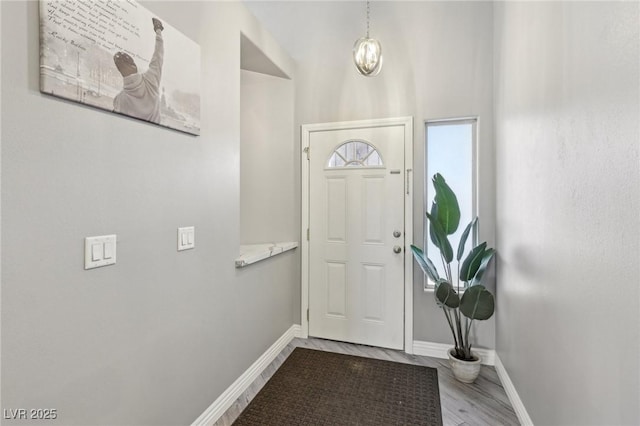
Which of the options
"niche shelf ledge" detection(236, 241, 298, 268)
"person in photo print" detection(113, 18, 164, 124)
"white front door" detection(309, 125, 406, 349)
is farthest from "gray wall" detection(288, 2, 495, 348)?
"person in photo print" detection(113, 18, 164, 124)

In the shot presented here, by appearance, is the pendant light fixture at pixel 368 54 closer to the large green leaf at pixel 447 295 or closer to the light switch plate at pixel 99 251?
the large green leaf at pixel 447 295

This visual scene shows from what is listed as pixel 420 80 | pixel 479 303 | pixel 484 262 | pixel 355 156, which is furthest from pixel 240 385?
pixel 420 80

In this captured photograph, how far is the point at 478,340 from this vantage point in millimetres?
2605

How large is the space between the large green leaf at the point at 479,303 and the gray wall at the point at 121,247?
1.60 m

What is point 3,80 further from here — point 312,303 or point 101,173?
point 312,303

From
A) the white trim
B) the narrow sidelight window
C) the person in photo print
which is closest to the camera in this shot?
the person in photo print

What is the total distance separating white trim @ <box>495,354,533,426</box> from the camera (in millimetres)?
1807

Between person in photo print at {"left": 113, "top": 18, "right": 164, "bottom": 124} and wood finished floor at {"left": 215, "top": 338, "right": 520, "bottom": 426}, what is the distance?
71.0 inches

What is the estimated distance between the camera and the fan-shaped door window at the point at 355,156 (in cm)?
287

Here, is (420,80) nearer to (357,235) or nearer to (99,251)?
(357,235)

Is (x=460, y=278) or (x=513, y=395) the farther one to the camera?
(x=460, y=278)

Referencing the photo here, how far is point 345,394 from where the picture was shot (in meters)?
2.14

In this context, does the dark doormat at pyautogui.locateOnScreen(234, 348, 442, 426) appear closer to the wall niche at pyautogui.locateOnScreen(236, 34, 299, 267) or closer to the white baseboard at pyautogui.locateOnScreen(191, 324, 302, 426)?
the white baseboard at pyautogui.locateOnScreen(191, 324, 302, 426)

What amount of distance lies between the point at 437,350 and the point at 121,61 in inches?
118
